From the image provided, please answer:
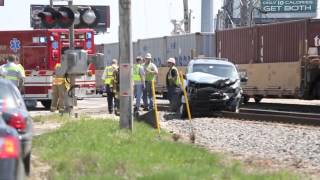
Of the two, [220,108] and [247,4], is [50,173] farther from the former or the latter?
[247,4]

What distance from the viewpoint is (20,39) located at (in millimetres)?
26969

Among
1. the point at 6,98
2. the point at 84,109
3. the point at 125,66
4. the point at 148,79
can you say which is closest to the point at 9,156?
the point at 6,98

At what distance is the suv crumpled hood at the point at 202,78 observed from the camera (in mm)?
21891

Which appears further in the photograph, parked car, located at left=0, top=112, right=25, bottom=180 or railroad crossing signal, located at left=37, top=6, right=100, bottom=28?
railroad crossing signal, located at left=37, top=6, right=100, bottom=28

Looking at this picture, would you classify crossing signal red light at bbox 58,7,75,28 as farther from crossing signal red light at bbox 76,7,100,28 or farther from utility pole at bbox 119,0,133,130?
utility pole at bbox 119,0,133,130

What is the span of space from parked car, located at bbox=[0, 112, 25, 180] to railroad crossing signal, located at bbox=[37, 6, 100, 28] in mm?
12963

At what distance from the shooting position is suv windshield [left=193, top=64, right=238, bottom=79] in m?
22.8

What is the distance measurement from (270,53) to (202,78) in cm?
945

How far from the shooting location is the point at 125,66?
15.1 metres

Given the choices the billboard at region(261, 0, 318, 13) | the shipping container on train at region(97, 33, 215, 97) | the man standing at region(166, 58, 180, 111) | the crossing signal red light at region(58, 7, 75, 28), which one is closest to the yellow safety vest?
the crossing signal red light at region(58, 7, 75, 28)

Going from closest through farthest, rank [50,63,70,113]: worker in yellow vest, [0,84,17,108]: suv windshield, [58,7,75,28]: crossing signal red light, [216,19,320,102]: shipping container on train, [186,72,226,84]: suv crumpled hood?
[0,84,17,108]: suv windshield → [58,7,75,28]: crossing signal red light → [186,72,226,84]: suv crumpled hood → [50,63,70,113]: worker in yellow vest → [216,19,320,102]: shipping container on train

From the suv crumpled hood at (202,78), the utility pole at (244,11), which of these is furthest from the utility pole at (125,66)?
the utility pole at (244,11)

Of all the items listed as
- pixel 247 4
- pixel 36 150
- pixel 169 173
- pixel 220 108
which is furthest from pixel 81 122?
pixel 247 4

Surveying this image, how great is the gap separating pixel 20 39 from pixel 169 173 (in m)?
18.5
